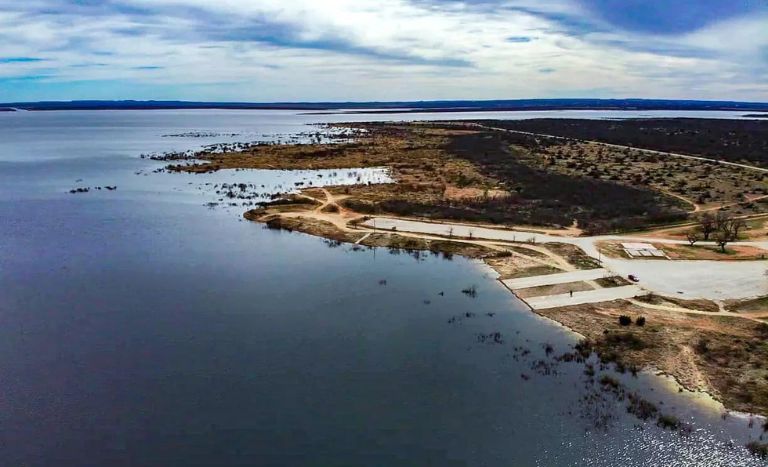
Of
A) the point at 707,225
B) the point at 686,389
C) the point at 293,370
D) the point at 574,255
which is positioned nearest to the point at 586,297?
the point at 574,255

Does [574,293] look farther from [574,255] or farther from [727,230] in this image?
[727,230]

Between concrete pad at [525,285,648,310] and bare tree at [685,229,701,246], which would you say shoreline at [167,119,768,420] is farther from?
bare tree at [685,229,701,246]

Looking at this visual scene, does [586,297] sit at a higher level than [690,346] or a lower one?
higher

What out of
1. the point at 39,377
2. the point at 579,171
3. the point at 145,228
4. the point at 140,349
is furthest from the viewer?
Answer: the point at 579,171

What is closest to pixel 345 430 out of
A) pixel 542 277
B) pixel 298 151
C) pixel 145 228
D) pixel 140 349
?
pixel 140 349

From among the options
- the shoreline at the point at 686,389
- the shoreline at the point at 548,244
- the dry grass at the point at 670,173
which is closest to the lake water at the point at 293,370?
the shoreline at the point at 686,389

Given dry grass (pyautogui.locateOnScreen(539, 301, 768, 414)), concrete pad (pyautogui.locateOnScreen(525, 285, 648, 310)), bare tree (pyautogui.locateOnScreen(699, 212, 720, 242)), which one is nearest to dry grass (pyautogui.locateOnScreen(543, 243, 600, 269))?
concrete pad (pyautogui.locateOnScreen(525, 285, 648, 310))

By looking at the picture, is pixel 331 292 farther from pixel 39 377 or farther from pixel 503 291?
pixel 39 377
